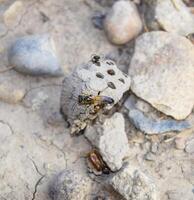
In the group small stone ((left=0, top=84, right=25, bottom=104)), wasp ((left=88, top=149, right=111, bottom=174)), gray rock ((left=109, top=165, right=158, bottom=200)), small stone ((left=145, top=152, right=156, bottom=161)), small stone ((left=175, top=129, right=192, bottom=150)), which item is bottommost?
small stone ((left=145, top=152, right=156, bottom=161))

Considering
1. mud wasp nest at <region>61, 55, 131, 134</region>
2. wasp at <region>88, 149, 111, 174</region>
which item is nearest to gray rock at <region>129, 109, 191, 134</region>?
mud wasp nest at <region>61, 55, 131, 134</region>

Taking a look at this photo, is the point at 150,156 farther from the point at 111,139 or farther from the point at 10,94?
the point at 10,94

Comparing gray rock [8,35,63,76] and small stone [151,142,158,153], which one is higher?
gray rock [8,35,63,76]

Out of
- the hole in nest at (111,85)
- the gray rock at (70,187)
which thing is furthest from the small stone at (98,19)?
the gray rock at (70,187)

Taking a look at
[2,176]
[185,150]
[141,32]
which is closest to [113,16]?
[141,32]

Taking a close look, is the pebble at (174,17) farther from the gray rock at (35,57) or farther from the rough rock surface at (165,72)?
the gray rock at (35,57)

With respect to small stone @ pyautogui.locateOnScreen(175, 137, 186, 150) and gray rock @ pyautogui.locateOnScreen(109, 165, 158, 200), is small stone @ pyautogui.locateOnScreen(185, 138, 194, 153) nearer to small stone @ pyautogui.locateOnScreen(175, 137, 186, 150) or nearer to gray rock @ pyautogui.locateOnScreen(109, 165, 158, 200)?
small stone @ pyautogui.locateOnScreen(175, 137, 186, 150)
